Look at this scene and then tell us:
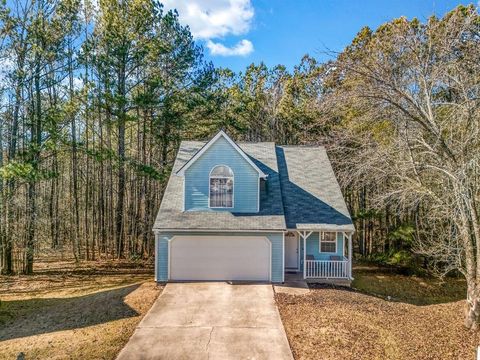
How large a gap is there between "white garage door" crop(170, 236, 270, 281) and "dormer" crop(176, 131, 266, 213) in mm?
1404

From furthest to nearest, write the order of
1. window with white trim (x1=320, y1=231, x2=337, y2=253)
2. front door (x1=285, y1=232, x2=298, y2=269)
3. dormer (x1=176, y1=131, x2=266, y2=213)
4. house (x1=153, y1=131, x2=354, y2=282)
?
front door (x1=285, y1=232, x2=298, y2=269), window with white trim (x1=320, y1=231, x2=337, y2=253), dormer (x1=176, y1=131, x2=266, y2=213), house (x1=153, y1=131, x2=354, y2=282)

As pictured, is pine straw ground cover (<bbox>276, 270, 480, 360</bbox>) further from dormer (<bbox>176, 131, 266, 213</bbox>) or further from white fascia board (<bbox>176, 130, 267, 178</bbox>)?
white fascia board (<bbox>176, 130, 267, 178</bbox>)

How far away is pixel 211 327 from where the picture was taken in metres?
8.82

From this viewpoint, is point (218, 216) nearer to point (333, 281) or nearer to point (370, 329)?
point (333, 281)

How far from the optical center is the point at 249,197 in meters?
13.8

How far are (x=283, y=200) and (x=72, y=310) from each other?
9231mm

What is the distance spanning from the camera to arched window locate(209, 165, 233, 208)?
13.8 meters

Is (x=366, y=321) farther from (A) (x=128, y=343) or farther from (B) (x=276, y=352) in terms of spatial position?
→ (A) (x=128, y=343)

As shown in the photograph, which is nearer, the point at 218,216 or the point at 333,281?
the point at 333,281

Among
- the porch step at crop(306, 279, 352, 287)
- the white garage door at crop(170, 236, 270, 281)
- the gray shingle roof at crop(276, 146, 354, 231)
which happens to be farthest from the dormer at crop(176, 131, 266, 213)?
the porch step at crop(306, 279, 352, 287)

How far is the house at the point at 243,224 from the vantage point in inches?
511

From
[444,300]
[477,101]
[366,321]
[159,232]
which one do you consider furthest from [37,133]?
[444,300]

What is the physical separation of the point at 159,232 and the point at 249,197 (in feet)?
13.0

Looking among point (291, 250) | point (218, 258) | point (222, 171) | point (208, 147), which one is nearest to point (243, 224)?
point (218, 258)
